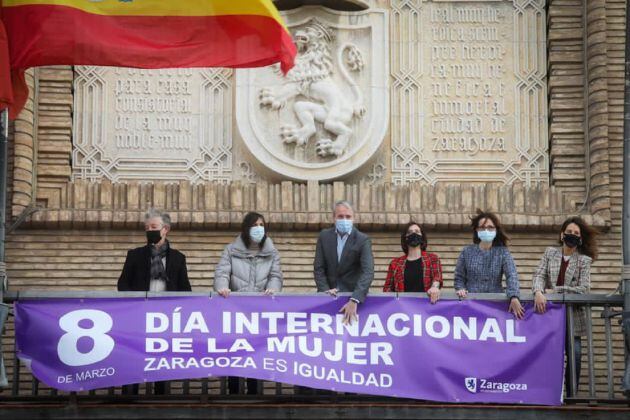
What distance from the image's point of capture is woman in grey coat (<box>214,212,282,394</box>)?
52.3 feet

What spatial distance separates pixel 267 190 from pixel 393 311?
12.7 feet

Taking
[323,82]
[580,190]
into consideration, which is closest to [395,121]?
[323,82]

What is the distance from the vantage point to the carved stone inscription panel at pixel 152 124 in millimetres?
19203

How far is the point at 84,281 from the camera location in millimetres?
18562

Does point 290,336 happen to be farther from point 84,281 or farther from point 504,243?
point 84,281

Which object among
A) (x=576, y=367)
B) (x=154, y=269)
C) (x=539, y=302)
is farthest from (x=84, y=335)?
(x=576, y=367)

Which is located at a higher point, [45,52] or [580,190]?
[45,52]

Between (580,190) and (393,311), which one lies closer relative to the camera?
(393,311)

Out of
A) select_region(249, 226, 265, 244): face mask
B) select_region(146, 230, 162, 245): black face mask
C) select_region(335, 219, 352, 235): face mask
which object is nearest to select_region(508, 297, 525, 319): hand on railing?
select_region(335, 219, 352, 235): face mask

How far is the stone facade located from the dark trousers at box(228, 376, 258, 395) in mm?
2758

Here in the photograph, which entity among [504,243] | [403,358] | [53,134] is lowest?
[403,358]

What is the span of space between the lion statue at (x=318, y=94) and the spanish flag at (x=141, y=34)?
8.14 ft

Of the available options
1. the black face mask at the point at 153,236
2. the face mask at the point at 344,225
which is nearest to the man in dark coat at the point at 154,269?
the black face mask at the point at 153,236

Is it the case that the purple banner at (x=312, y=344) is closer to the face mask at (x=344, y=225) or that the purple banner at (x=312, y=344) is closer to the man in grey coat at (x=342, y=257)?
the man in grey coat at (x=342, y=257)
